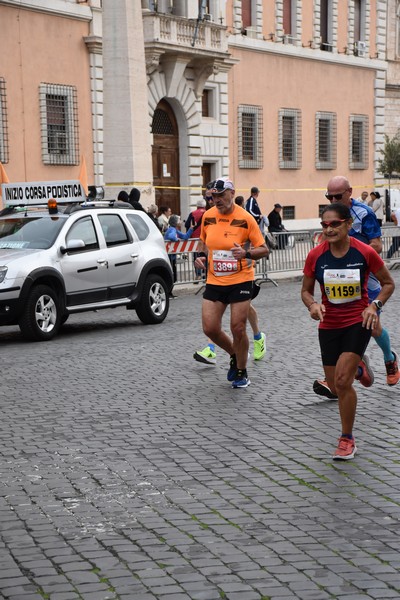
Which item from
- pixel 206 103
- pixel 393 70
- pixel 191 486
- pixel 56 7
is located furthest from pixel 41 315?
pixel 393 70

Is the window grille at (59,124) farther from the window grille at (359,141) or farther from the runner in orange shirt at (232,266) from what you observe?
the runner in orange shirt at (232,266)

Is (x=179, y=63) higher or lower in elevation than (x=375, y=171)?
higher

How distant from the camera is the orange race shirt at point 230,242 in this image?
408 inches

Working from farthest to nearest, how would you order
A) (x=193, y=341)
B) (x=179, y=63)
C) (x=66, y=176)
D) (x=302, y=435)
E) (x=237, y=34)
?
(x=237, y=34), (x=179, y=63), (x=66, y=176), (x=193, y=341), (x=302, y=435)

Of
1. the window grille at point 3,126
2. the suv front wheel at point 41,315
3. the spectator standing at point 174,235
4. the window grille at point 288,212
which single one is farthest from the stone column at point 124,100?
the window grille at point 288,212

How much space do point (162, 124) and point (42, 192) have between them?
19.3m

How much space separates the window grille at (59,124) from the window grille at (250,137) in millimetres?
8968

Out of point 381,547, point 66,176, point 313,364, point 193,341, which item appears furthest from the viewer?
point 66,176

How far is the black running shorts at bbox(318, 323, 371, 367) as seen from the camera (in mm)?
7480

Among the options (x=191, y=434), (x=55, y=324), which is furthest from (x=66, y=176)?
(x=191, y=434)

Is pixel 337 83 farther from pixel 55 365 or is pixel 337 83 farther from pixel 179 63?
pixel 55 365

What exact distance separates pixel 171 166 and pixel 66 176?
6.20 m

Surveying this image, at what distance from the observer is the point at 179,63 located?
3434 centimetres

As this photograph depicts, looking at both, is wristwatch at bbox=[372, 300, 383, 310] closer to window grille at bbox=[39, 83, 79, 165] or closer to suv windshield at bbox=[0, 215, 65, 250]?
suv windshield at bbox=[0, 215, 65, 250]
